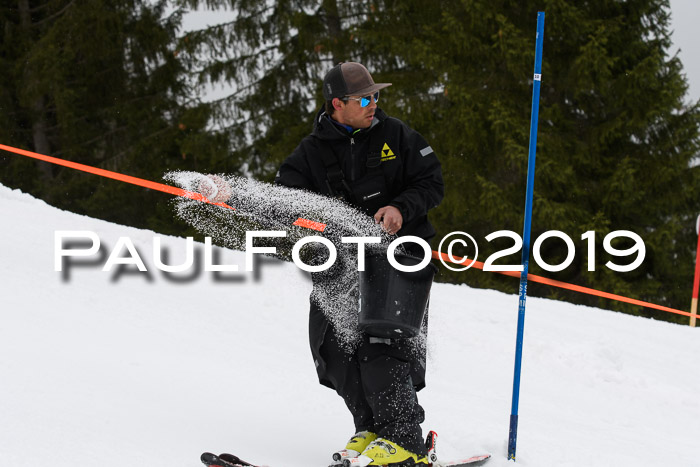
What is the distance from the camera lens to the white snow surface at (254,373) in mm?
3615

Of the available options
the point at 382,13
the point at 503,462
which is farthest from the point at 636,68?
the point at 503,462

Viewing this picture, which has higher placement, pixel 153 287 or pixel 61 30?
pixel 61 30

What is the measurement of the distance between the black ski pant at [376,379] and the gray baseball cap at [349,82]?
3.09 ft

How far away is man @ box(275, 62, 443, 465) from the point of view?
3.28m

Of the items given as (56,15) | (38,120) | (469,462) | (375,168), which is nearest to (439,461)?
(469,462)

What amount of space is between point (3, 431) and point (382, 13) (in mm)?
14970

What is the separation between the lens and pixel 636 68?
13836 millimetres

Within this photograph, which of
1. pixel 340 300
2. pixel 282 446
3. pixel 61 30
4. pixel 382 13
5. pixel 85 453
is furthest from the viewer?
pixel 61 30

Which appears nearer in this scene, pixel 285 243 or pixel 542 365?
pixel 285 243

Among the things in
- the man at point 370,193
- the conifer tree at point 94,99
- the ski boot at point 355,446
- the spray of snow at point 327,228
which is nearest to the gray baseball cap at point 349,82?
the man at point 370,193

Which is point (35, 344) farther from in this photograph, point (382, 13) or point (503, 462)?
point (382, 13)

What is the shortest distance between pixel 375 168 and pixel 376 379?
0.89 meters

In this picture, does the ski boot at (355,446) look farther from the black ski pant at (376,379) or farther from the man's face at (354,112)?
the man's face at (354,112)

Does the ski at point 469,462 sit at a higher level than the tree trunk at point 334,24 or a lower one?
lower
